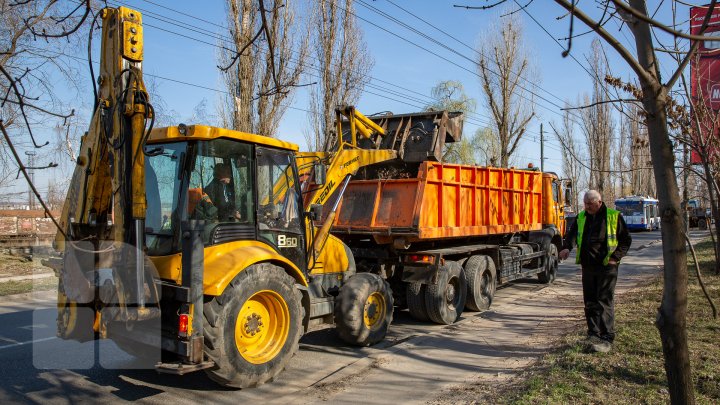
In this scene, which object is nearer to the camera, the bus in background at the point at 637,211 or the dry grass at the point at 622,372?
the dry grass at the point at 622,372

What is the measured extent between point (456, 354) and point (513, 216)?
5.01 metres

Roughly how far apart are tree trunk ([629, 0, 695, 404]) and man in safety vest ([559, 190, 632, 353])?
2565mm

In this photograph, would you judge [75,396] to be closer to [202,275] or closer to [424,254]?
[202,275]

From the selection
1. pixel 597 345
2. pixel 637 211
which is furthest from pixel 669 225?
pixel 637 211

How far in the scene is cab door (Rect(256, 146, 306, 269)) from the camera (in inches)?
229

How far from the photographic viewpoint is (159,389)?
5.38 metres

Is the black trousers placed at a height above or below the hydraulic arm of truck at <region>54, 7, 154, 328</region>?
below

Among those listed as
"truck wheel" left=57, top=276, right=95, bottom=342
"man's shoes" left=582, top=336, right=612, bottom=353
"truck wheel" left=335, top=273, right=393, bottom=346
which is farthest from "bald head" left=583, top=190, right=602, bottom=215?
"truck wheel" left=57, top=276, right=95, bottom=342

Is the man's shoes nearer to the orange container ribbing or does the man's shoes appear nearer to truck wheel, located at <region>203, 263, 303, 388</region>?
the orange container ribbing

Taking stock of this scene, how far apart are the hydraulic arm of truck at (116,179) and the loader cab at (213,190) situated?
0.42m

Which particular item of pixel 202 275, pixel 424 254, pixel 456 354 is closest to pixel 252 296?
pixel 202 275

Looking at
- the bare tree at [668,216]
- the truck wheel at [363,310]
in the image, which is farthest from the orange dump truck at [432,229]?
the bare tree at [668,216]

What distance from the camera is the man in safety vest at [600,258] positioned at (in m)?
6.11

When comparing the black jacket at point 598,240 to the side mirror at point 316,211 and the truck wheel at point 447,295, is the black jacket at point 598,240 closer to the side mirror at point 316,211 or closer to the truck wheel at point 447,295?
the truck wheel at point 447,295
